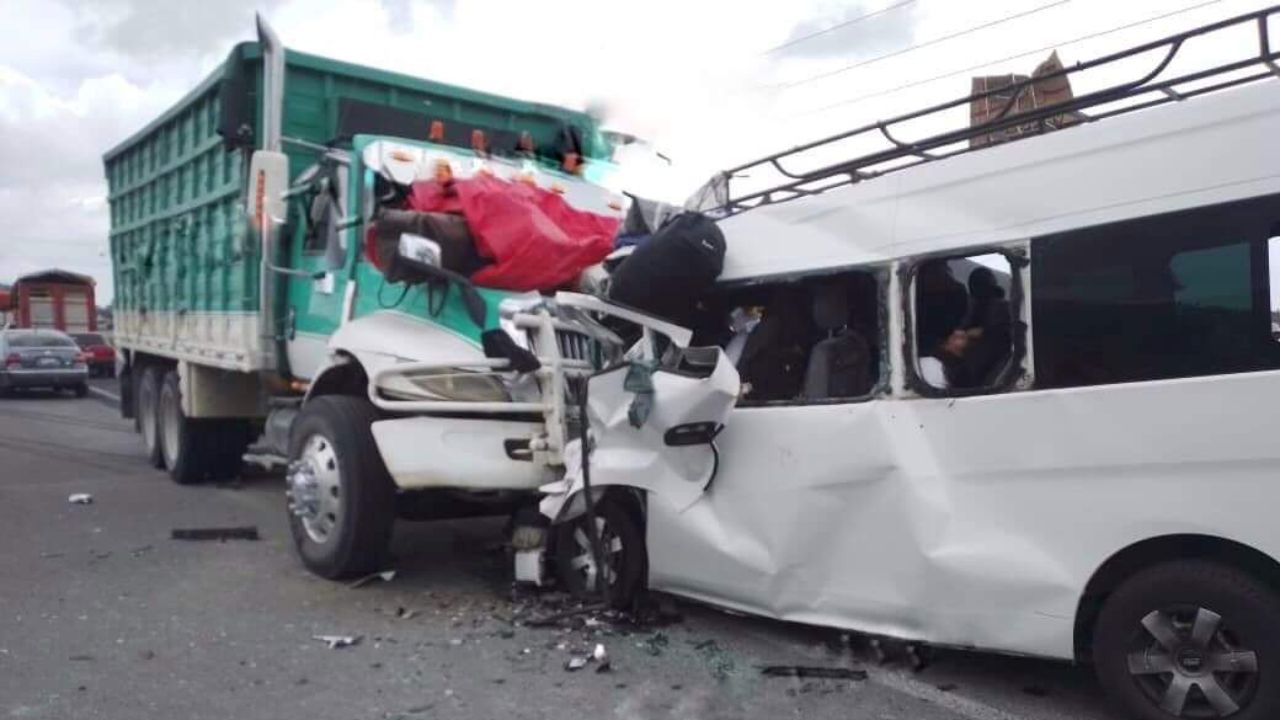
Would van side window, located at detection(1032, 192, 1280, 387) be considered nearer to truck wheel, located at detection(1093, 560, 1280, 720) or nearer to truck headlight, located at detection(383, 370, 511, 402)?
truck wheel, located at detection(1093, 560, 1280, 720)

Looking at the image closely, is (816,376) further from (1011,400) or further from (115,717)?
(115,717)

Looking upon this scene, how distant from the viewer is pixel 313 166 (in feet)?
24.6

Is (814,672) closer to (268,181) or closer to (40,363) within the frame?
(268,181)

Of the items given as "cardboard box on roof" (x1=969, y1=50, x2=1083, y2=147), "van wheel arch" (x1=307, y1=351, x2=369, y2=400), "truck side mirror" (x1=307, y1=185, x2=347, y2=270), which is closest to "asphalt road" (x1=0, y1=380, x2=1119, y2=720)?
"van wheel arch" (x1=307, y1=351, x2=369, y2=400)

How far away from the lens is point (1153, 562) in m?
Answer: 3.76

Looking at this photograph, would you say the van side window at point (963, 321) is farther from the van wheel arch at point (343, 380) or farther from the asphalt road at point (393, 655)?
the van wheel arch at point (343, 380)

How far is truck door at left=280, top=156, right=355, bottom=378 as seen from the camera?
6887mm

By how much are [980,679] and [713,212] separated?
2.51 metres

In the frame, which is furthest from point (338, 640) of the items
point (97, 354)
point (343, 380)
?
point (97, 354)

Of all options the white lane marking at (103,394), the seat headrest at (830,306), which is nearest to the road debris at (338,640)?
the seat headrest at (830,306)

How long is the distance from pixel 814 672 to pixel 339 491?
2896 mm

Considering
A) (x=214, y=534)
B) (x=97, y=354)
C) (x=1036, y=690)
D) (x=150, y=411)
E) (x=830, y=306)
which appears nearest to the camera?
(x=1036, y=690)

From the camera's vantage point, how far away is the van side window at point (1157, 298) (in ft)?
11.7

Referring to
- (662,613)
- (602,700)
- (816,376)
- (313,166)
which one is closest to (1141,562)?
(816,376)
